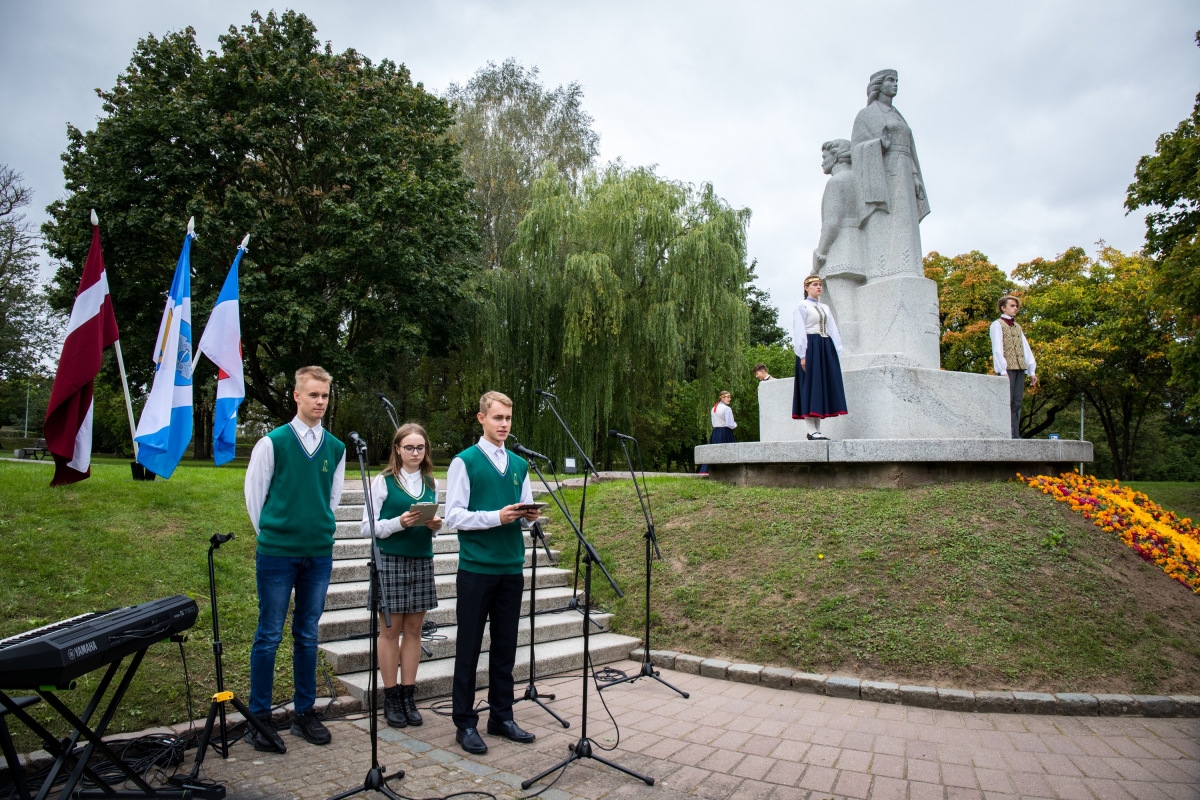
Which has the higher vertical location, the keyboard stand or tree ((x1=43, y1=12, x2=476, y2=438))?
tree ((x1=43, y1=12, x2=476, y2=438))

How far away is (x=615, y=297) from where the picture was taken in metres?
17.8

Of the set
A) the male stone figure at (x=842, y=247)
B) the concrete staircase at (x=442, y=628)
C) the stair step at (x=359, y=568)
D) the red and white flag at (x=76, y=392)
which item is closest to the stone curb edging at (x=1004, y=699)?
the concrete staircase at (x=442, y=628)

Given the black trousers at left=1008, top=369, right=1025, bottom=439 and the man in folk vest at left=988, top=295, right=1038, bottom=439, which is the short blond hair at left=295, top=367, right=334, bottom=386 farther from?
the black trousers at left=1008, top=369, right=1025, bottom=439

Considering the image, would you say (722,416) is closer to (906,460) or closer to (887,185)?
(887,185)

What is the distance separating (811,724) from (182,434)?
4.82 metres

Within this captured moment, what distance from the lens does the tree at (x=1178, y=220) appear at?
15297 mm

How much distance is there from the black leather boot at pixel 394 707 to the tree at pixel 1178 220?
58.3 ft

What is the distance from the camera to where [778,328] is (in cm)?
4644

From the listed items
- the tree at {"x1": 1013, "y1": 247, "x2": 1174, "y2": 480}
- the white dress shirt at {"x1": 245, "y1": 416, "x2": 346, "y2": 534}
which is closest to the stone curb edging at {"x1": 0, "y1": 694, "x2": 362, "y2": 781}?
the white dress shirt at {"x1": 245, "y1": 416, "x2": 346, "y2": 534}

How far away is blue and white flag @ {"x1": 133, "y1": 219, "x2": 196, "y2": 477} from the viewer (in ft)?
16.6

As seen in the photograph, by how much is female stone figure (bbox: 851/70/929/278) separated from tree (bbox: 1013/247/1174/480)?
2031 cm

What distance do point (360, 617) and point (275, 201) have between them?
15.0 metres

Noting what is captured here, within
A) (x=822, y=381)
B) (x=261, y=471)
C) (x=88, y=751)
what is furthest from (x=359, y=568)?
(x=822, y=381)

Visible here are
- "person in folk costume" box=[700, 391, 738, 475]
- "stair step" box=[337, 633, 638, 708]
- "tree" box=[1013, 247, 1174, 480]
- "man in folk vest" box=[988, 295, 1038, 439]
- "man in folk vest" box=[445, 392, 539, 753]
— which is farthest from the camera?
"tree" box=[1013, 247, 1174, 480]
